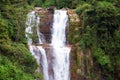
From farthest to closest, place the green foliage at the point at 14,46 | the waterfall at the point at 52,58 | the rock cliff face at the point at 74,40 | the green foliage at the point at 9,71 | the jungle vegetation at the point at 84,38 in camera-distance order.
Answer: the rock cliff face at the point at 74,40 < the waterfall at the point at 52,58 < the jungle vegetation at the point at 84,38 < the green foliage at the point at 14,46 < the green foliage at the point at 9,71

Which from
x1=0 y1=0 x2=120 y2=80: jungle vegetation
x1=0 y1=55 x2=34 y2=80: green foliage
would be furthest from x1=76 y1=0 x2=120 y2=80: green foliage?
x1=0 y1=55 x2=34 y2=80: green foliage

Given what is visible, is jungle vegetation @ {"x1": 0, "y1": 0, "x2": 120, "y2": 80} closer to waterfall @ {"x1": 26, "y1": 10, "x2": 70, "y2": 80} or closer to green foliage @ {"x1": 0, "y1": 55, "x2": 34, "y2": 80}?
green foliage @ {"x1": 0, "y1": 55, "x2": 34, "y2": 80}

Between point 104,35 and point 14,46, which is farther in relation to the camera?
point 104,35

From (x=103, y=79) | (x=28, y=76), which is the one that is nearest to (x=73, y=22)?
(x=103, y=79)

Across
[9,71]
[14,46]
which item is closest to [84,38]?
[14,46]

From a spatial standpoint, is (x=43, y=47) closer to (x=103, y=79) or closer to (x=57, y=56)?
(x=57, y=56)

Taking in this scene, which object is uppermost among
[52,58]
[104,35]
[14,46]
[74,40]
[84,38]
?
[14,46]

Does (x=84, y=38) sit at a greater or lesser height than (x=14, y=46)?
lesser

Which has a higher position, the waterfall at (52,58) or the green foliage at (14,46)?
the green foliage at (14,46)

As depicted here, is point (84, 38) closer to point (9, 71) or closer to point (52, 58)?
point (52, 58)

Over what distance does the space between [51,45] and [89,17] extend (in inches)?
136

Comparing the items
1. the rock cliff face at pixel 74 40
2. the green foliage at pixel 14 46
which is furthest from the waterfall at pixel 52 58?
the green foliage at pixel 14 46

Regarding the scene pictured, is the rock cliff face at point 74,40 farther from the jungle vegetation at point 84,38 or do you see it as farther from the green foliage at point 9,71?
the green foliage at point 9,71

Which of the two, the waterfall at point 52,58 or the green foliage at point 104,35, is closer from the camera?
the waterfall at point 52,58
